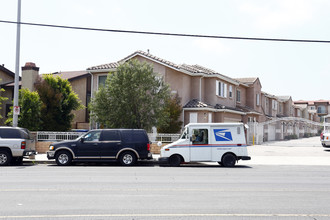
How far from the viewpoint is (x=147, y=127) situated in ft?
77.1

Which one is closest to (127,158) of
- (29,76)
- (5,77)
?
(29,76)

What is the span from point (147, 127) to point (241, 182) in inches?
463

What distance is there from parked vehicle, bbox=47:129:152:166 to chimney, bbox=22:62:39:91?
14756 millimetres

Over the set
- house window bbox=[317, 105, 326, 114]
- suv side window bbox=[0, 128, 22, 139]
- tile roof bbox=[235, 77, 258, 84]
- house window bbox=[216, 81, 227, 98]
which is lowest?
suv side window bbox=[0, 128, 22, 139]

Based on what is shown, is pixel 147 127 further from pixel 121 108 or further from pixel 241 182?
pixel 241 182

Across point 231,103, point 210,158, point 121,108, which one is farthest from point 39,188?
point 231,103

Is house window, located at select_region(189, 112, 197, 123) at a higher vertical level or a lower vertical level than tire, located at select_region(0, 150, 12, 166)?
higher

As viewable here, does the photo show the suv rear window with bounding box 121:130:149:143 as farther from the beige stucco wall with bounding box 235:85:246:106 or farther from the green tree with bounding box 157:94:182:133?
the beige stucco wall with bounding box 235:85:246:106

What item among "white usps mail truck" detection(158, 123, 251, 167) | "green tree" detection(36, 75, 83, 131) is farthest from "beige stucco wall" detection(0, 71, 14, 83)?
"white usps mail truck" detection(158, 123, 251, 167)

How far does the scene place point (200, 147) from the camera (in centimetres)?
1820

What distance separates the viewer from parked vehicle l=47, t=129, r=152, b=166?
60.8 feet

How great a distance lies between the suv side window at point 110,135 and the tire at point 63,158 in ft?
5.95

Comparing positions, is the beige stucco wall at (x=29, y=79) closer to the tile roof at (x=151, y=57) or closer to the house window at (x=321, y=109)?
the tile roof at (x=151, y=57)

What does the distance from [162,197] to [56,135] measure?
16228 mm
